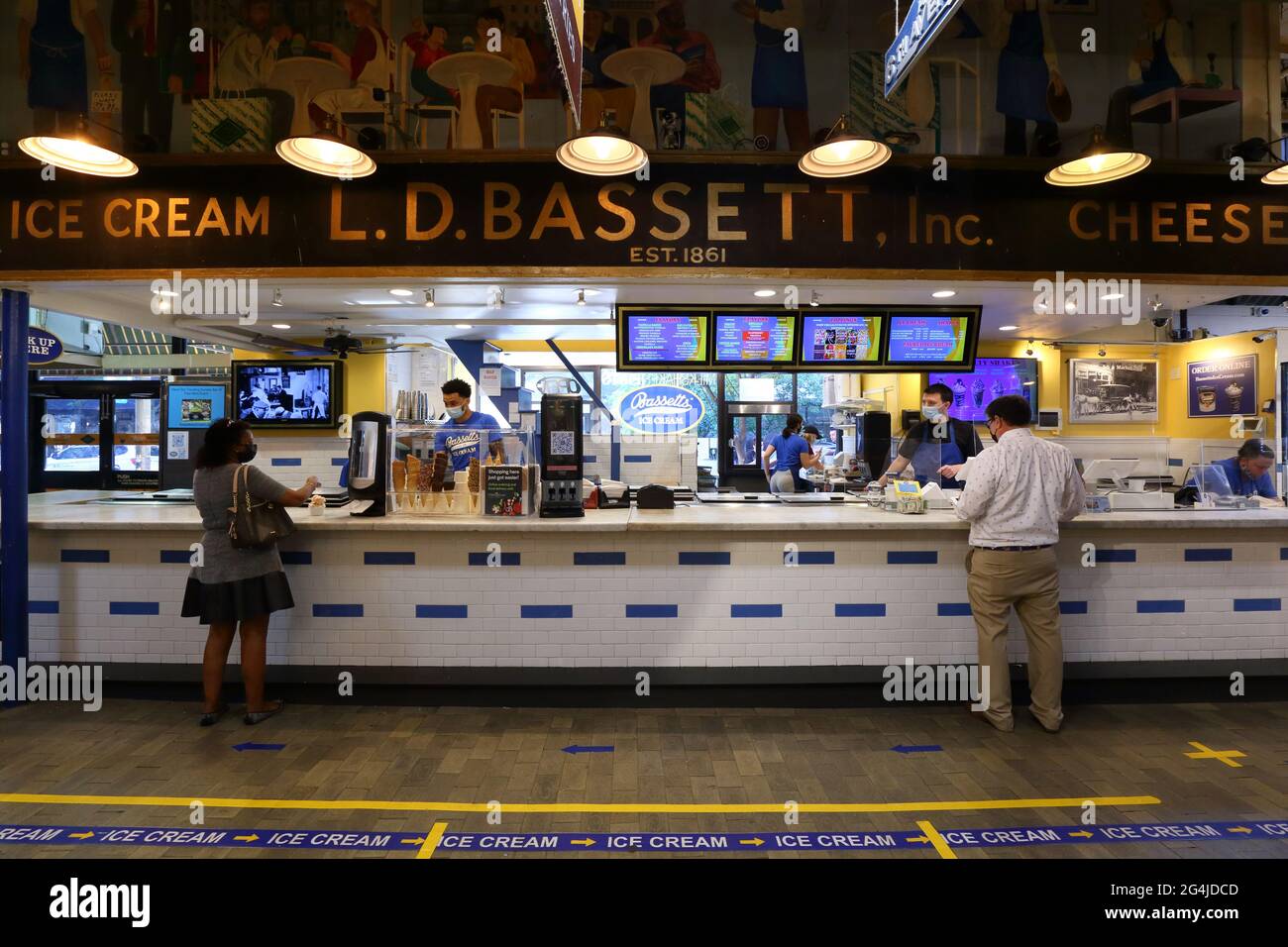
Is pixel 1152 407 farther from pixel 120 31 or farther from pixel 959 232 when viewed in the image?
pixel 120 31

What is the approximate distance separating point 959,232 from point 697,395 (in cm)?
555

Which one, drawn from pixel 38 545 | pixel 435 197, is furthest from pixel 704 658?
pixel 38 545

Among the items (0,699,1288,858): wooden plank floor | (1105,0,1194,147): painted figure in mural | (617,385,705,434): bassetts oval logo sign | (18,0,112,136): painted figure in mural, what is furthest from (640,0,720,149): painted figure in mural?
(617,385,705,434): bassetts oval logo sign

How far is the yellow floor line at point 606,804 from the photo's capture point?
282 cm

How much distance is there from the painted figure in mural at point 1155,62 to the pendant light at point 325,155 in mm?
5173

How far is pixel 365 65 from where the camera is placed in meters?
4.53

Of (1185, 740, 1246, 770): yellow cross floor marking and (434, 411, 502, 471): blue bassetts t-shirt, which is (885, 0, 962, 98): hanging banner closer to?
(434, 411, 502, 471): blue bassetts t-shirt

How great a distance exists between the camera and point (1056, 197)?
4.08 m

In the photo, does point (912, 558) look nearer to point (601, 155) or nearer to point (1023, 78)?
point (601, 155)

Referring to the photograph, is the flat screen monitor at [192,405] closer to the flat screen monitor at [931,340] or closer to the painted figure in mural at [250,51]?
the painted figure in mural at [250,51]

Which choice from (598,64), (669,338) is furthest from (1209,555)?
(598,64)

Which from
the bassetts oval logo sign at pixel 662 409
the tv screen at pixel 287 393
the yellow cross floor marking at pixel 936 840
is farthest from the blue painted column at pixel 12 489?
the bassetts oval logo sign at pixel 662 409

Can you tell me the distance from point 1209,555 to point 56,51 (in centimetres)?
830

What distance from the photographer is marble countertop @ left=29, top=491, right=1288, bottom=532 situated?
3.87 m
